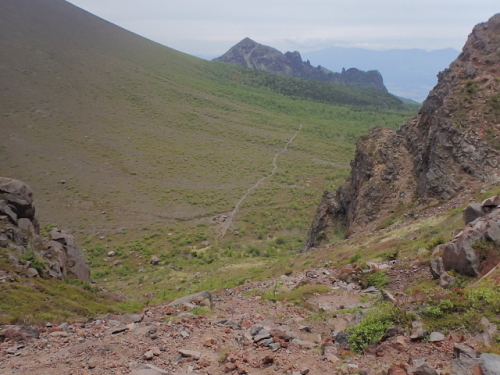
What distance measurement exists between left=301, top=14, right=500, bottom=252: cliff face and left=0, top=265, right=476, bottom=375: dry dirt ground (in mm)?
9911

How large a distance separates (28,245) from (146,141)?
51.9 meters

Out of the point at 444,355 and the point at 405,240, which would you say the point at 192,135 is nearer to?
the point at 405,240

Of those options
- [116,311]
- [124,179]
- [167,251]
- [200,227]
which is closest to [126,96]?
[124,179]

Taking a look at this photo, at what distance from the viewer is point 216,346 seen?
7.16 metres

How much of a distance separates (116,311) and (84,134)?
185 ft

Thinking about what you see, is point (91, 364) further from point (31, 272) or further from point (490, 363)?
point (31, 272)

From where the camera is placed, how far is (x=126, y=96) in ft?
263

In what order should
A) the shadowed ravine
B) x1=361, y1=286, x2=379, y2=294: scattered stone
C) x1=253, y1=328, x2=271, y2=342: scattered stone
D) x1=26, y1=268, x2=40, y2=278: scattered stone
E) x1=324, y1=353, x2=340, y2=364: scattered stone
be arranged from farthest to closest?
the shadowed ravine
x1=26, y1=268, x2=40, y2=278: scattered stone
x1=361, y1=286, x2=379, y2=294: scattered stone
x1=253, y1=328, x2=271, y2=342: scattered stone
x1=324, y1=353, x2=340, y2=364: scattered stone

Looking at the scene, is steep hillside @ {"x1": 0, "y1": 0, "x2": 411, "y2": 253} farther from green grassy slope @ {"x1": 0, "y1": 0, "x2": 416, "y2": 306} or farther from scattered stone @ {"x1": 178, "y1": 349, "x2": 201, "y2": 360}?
scattered stone @ {"x1": 178, "y1": 349, "x2": 201, "y2": 360}

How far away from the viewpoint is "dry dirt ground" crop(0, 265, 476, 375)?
598 cm

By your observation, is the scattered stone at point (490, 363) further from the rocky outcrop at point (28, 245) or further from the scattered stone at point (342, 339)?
the rocky outcrop at point (28, 245)

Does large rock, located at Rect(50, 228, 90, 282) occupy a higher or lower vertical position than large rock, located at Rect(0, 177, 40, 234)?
lower

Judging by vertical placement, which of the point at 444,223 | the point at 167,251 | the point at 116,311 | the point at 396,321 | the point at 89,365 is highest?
the point at 444,223

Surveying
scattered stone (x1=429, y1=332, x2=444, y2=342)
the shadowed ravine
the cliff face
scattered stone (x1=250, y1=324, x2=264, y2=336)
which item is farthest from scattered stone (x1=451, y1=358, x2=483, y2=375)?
the shadowed ravine
